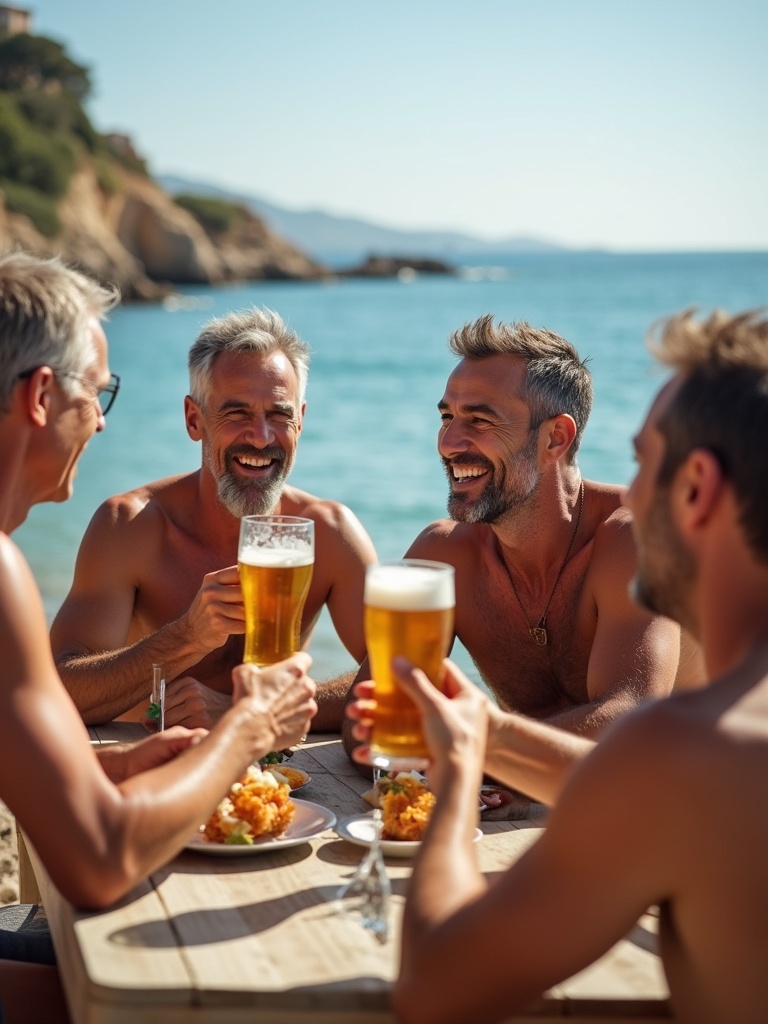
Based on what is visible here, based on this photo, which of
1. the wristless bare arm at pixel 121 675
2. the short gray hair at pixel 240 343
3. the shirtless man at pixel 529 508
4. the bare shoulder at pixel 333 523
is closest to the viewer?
the wristless bare arm at pixel 121 675

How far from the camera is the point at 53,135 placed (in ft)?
222

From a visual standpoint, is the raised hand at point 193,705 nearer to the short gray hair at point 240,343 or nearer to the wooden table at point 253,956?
the wooden table at point 253,956

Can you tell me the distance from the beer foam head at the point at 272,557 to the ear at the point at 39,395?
0.54 m

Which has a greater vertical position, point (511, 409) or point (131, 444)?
point (511, 409)

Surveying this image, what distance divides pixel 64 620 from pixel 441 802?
238 cm

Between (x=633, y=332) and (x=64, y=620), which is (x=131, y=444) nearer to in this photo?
(x=64, y=620)

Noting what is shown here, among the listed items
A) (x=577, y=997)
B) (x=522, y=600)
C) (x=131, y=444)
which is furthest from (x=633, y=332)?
(x=577, y=997)

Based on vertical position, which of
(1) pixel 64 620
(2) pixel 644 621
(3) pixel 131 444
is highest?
(2) pixel 644 621

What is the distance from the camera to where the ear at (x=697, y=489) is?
1925 mm

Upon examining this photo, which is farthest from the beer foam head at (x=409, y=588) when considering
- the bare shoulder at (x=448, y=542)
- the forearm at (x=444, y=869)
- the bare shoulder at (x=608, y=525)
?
the bare shoulder at (x=448, y=542)

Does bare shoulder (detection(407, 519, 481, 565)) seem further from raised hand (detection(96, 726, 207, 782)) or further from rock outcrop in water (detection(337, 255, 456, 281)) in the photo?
rock outcrop in water (detection(337, 255, 456, 281))

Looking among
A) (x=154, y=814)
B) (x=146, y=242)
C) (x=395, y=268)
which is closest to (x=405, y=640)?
(x=154, y=814)

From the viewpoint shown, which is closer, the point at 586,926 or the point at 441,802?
the point at 586,926

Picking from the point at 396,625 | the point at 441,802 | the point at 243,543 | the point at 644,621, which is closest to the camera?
the point at 441,802
